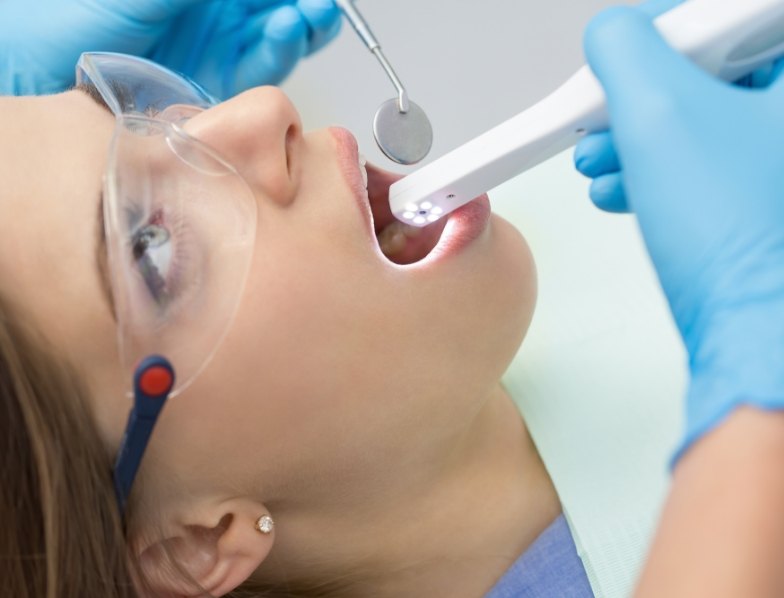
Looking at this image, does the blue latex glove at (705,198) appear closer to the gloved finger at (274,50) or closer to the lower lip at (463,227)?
the lower lip at (463,227)

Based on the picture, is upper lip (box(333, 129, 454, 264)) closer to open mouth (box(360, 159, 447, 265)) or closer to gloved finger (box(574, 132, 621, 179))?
open mouth (box(360, 159, 447, 265))

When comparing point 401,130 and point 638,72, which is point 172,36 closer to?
point 401,130

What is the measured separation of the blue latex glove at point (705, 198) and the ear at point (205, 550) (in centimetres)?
47

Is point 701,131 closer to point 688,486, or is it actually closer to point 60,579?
point 688,486

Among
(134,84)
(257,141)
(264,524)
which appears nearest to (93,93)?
(134,84)

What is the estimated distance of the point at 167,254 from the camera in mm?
690

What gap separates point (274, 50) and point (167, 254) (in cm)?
67

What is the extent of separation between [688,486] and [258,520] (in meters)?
0.47

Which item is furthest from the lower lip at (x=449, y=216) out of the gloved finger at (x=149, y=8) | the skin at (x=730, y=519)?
the gloved finger at (x=149, y=8)

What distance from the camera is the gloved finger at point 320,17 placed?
1162 millimetres

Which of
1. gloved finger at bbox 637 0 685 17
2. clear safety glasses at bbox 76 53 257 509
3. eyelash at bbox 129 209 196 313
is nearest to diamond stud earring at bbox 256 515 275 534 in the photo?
clear safety glasses at bbox 76 53 257 509

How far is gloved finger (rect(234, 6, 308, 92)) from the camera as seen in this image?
1193 millimetres

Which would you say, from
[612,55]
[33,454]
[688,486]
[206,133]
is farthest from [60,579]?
[612,55]

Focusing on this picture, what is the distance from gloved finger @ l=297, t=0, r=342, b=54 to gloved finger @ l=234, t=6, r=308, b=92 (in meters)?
0.01
